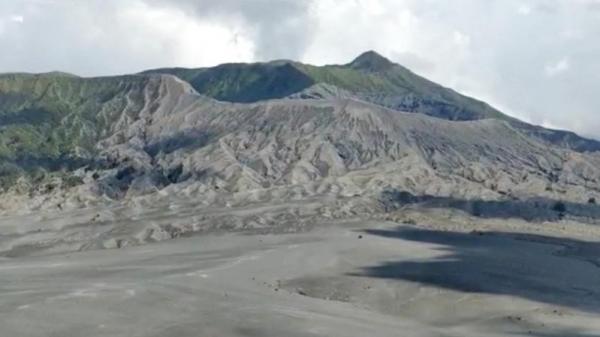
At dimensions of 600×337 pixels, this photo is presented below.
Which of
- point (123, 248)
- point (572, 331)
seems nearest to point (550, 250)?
point (123, 248)

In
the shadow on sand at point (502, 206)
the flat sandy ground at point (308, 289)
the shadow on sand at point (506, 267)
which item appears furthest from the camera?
the shadow on sand at point (502, 206)

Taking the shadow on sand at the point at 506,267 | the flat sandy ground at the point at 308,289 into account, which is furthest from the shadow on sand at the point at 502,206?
the flat sandy ground at the point at 308,289

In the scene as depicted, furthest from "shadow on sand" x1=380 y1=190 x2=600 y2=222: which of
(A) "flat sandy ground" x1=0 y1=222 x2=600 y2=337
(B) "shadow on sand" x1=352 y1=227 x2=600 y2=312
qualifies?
(A) "flat sandy ground" x1=0 y1=222 x2=600 y2=337

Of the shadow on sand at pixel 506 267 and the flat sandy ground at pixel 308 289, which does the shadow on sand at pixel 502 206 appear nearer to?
the shadow on sand at pixel 506 267

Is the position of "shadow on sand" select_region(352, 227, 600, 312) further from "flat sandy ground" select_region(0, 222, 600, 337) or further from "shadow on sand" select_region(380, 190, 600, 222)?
"shadow on sand" select_region(380, 190, 600, 222)

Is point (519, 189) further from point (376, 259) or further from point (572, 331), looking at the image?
point (572, 331)

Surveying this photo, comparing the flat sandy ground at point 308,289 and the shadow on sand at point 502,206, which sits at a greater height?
the shadow on sand at point 502,206

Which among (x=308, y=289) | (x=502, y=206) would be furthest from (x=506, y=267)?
(x=502, y=206)
